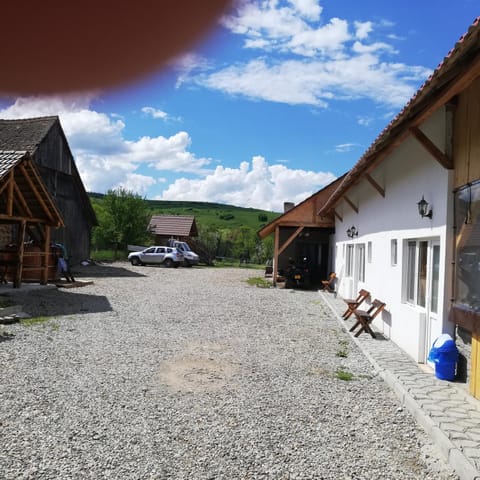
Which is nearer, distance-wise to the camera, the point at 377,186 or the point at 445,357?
the point at 445,357

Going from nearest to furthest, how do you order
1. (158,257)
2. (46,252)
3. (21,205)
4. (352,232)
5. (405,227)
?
(405,227) < (352,232) < (21,205) < (46,252) < (158,257)

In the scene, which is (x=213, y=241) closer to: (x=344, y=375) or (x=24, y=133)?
(x=24, y=133)

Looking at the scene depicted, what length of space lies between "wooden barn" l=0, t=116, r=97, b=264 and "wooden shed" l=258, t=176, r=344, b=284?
892 cm

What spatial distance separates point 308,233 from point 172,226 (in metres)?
23.3

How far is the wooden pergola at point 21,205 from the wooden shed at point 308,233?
9.10 metres

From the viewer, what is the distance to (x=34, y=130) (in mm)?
22859

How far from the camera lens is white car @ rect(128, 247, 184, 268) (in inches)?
1324

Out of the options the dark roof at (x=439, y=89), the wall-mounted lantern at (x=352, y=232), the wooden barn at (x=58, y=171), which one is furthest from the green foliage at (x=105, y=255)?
the dark roof at (x=439, y=89)

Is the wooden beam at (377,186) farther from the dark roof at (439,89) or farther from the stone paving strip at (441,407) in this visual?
the stone paving strip at (441,407)

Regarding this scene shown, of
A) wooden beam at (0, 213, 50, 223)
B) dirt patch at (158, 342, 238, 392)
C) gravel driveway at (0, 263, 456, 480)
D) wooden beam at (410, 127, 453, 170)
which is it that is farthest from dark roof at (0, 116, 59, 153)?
wooden beam at (410, 127, 453, 170)

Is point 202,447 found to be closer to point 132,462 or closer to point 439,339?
point 132,462

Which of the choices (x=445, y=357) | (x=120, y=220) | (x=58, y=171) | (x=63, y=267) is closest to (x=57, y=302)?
(x=63, y=267)

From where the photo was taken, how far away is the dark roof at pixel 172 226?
45.3m

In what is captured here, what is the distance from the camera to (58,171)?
24172 mm
